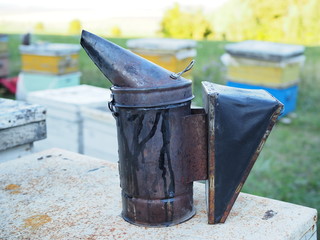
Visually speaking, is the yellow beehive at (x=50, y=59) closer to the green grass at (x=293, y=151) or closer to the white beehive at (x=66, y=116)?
the green grass at (x=293, y=151)

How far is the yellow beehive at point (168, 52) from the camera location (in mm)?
4863

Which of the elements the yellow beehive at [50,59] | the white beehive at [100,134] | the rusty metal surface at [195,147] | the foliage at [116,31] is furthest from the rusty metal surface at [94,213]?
the foliage at [116,31]

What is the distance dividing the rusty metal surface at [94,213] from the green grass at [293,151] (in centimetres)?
162

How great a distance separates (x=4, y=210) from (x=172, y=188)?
0.54m

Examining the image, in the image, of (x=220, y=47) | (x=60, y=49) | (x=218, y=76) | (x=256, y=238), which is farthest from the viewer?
(x=220, y=47)

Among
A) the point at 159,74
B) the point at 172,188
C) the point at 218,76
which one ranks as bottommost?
the point at 218,76

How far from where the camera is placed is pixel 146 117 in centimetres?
120

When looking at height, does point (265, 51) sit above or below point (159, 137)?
below

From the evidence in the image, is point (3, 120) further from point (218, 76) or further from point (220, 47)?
point (220, 47)

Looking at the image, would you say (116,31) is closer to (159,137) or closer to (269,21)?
(269,21)

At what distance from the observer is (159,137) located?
1210 mm

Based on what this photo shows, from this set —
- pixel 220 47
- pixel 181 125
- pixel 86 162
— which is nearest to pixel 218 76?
pixel 220 47

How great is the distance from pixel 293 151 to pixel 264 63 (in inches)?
51.8

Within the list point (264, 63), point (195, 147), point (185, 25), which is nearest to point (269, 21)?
point (185, 25)
